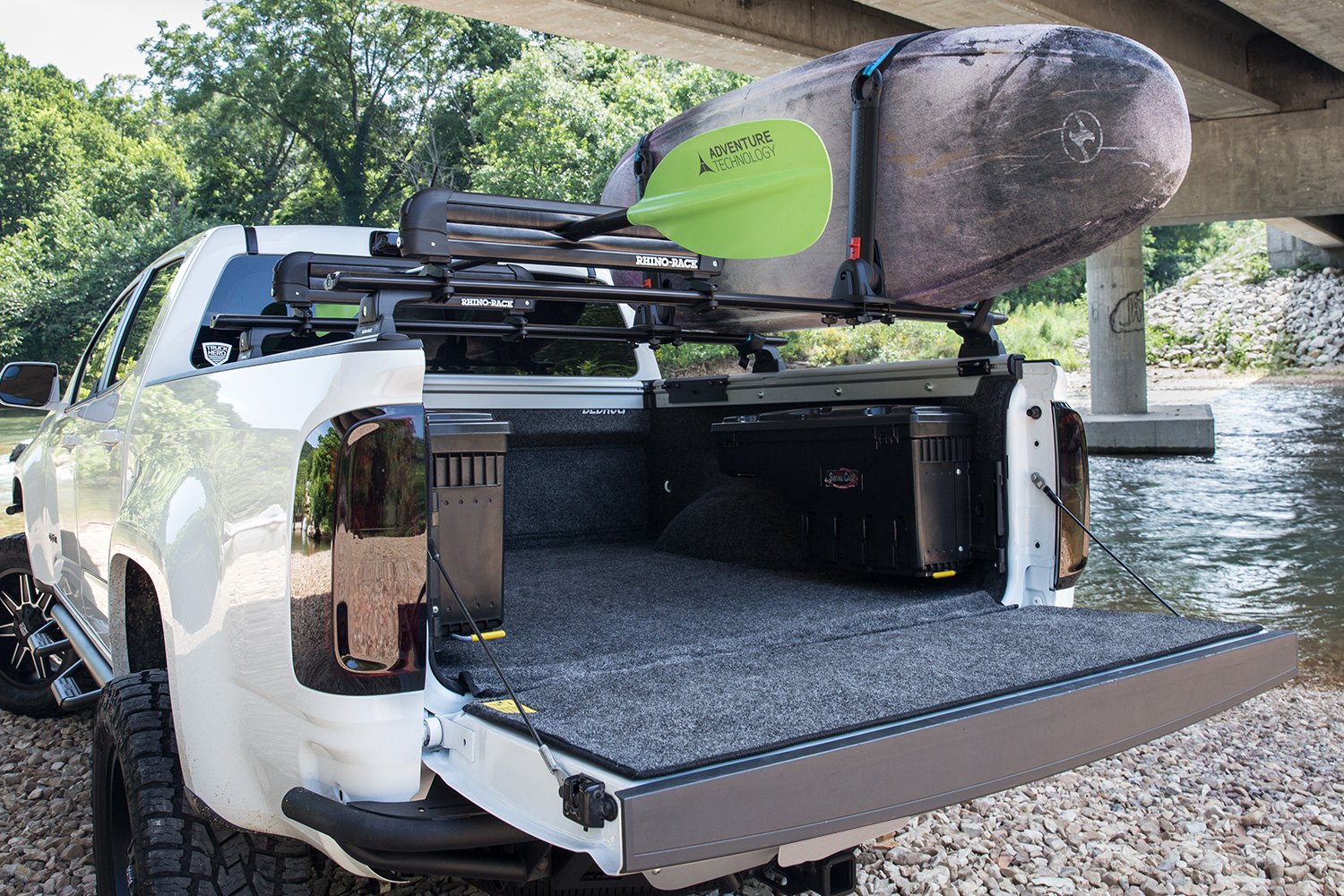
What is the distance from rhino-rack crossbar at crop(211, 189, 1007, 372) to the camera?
2.59 meters

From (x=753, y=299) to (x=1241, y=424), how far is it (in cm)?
1932

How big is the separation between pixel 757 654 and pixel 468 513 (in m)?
0.79

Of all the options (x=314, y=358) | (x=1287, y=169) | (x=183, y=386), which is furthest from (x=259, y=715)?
(x=1287, y=169)

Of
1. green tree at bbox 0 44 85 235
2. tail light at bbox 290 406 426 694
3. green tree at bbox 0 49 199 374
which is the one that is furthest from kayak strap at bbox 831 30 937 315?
green tree at bbox 0 44 85 235

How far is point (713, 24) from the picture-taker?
9867 mm

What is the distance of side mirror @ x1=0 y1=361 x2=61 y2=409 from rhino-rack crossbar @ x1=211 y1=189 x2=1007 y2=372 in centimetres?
128

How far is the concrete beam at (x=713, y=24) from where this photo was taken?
917 cm

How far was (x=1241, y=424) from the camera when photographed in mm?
19422

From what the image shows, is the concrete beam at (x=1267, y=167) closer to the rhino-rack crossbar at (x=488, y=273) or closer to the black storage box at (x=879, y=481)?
the black storage box at (x=879, y=481)

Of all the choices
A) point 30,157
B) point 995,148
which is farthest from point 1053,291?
point 995,148

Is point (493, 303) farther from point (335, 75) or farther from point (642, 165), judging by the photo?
point (335, 75)

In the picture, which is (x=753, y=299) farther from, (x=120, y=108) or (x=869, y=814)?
(x=120, y=108)

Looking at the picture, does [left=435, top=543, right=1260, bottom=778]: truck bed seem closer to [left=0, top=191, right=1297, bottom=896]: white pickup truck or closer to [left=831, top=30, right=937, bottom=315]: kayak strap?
[left=0, top=191, right=1297, bottom=896]: white pickup truck

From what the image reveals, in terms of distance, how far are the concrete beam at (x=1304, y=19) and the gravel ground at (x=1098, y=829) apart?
271 inches
